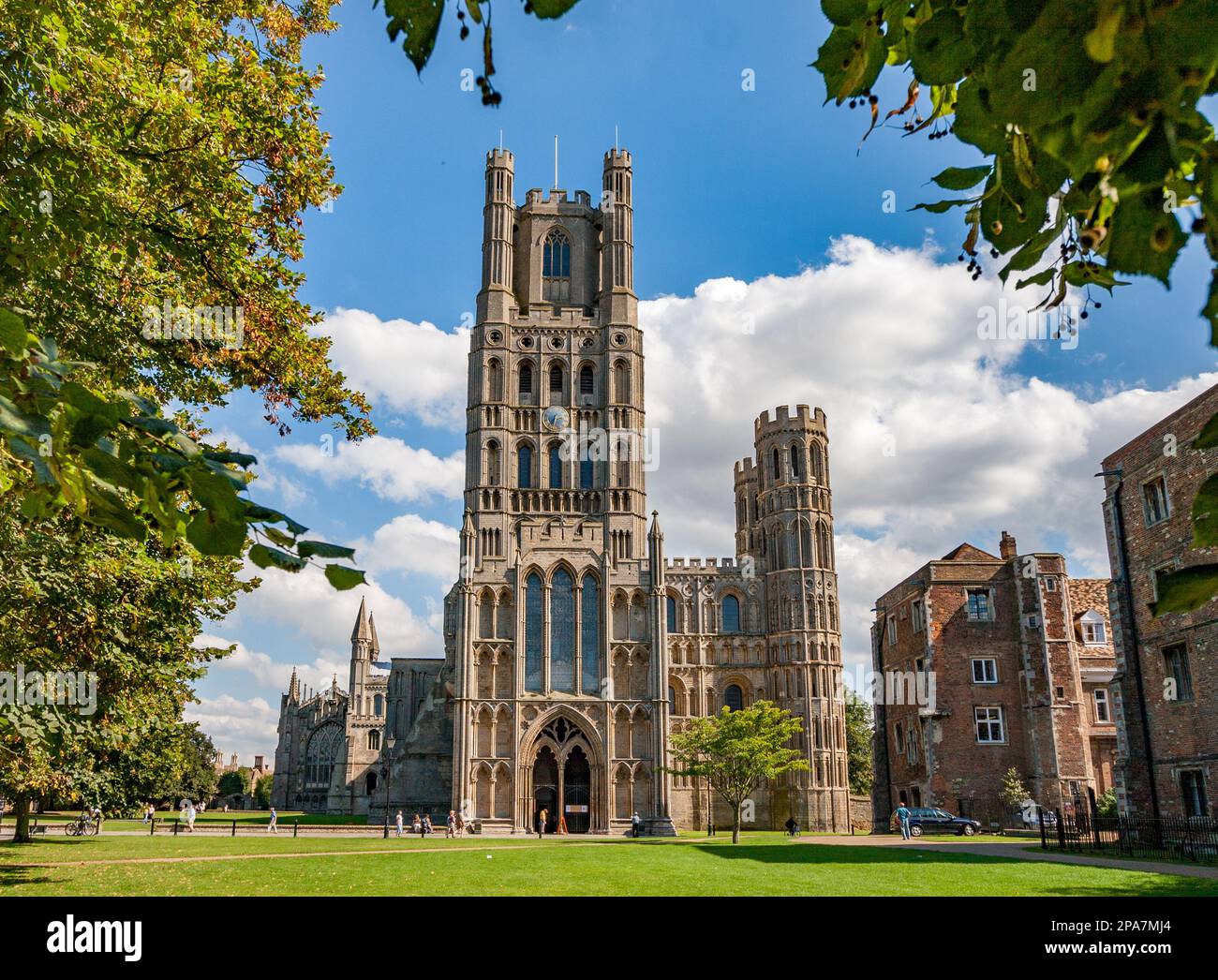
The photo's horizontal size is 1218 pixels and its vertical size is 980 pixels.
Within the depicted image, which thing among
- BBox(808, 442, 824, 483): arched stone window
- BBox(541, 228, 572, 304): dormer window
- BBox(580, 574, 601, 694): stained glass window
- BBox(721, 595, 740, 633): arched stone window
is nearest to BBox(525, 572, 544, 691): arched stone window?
BBox(580, 574, 601, 694): stained glass window

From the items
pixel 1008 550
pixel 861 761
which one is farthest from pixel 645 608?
pixel 861 761

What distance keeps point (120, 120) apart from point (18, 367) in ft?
31.6

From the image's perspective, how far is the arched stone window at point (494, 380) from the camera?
59009 millimetres

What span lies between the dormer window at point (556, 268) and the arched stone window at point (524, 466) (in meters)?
11.7

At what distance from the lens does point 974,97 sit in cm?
216

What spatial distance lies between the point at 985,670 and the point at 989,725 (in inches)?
87.6

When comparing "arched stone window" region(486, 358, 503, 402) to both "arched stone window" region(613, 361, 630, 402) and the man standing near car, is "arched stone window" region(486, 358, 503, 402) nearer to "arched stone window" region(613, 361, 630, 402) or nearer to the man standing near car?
"arched stone window" region(613, 361, 630, 402)

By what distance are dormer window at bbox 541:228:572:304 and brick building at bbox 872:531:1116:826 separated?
109 feet

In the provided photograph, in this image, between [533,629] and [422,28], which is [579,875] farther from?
[533,629]

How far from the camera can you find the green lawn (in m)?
15.2

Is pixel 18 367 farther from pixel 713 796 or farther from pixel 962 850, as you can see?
pixel 713 796

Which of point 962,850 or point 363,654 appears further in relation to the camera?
point 363,654

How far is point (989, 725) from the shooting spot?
129 feet

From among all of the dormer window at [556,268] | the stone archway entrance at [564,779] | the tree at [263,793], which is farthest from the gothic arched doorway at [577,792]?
the tree at [263,793]
